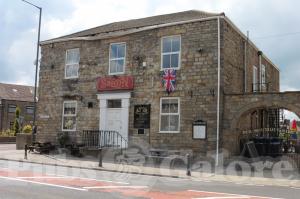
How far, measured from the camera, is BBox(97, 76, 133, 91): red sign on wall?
21.8 m

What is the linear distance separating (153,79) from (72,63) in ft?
19.2

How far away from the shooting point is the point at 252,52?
24219 mm

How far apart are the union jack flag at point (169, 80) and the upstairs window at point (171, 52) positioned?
1.07 ft

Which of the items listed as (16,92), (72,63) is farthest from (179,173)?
(16,92)

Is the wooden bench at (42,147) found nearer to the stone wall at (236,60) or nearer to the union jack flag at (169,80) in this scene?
the union jack flag at (169,80)

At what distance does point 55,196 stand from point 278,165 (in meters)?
11.8

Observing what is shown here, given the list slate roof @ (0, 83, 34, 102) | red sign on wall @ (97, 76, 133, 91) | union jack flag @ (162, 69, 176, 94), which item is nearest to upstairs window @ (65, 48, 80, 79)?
red sign on wall @ (97, 76, 133, 91)

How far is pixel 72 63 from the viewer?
24.5 metres

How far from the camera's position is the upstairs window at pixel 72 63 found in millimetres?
24281

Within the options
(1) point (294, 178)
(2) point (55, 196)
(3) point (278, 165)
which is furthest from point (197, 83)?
(2) point (55, 196)

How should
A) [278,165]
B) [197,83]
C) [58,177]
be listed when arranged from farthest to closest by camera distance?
[197,83]
[278,165]
[58,177]

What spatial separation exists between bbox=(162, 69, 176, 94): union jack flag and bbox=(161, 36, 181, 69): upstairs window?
33 centimetres

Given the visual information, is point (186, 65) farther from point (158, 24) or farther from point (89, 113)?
point (89, 113)

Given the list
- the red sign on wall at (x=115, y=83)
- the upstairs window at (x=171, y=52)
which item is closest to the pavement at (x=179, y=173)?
the red sign on wall at (x=115, y=83)
